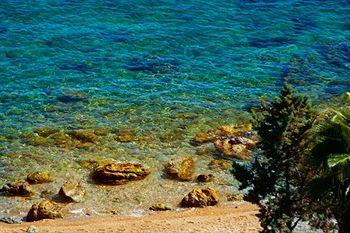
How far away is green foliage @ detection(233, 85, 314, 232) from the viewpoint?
25469 mm

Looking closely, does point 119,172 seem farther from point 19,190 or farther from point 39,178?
point 19,190

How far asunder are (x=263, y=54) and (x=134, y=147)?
23122 millimetres

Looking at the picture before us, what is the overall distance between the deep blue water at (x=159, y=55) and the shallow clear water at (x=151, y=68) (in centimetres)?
11

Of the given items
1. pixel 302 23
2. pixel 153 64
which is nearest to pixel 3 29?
pixel 153 64

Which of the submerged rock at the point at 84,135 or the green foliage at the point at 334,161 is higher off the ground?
the green foliage at the point at 334,161

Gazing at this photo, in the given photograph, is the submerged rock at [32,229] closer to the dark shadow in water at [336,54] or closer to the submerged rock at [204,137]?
the submerged rock at [204,137]

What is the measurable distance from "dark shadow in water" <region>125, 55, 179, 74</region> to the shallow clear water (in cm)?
10

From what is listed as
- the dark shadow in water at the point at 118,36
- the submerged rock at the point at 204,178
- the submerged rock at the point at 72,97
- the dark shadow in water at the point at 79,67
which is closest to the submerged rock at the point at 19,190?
the submerged rock at the point at 204,178

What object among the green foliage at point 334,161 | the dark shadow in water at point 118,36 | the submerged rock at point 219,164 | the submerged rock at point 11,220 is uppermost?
the green foliage at point 334,161

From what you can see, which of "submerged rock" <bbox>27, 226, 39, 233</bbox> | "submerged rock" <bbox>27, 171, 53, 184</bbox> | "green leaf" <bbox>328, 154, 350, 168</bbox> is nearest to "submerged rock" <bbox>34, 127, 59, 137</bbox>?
"submerged rock" <bbox>27, 171, 53, 184</bbox>

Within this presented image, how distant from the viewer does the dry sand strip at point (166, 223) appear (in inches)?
1328

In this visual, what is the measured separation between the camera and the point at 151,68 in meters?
57.6

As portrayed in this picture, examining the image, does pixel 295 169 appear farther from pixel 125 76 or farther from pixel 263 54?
pixel 263 54

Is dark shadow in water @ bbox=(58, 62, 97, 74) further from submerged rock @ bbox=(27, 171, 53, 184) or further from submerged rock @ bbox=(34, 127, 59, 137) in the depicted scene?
submerged rock @ bbox=(27, 171, 53, 184)
